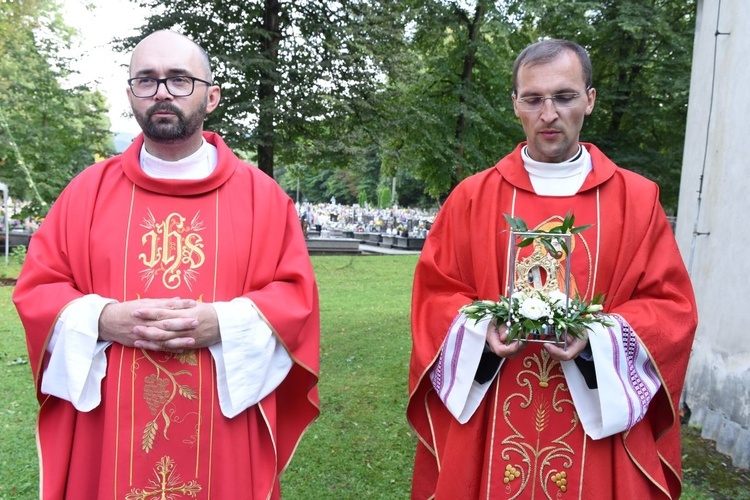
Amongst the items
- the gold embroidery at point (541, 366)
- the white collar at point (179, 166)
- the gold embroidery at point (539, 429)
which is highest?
the white collar at point (179, 166)

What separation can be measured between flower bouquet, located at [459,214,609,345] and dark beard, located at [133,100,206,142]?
132cm

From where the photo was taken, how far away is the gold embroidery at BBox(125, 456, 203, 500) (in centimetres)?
248

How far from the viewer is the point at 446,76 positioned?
15422 mm

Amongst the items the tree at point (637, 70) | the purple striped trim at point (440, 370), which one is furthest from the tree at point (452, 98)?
the purple striped trim at point (440, 370)

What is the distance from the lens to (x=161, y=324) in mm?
2305

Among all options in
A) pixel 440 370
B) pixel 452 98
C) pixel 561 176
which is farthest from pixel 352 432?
pixel 452 98

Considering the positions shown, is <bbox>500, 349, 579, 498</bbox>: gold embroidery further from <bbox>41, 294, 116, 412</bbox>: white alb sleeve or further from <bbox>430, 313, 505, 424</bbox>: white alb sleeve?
<bbox>41, 294, 116, 412</bbox>: white alb sleeve

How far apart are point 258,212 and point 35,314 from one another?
0.94 metres

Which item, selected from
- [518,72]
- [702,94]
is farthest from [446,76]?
[518,72]

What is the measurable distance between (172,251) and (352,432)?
11.8 ft

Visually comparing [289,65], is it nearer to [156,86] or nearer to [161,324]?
[156,86]

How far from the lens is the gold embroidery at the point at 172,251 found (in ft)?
8.38

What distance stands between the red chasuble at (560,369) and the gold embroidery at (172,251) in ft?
3.40

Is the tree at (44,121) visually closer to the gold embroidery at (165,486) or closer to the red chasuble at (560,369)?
the gold embroidery at (165,486)
